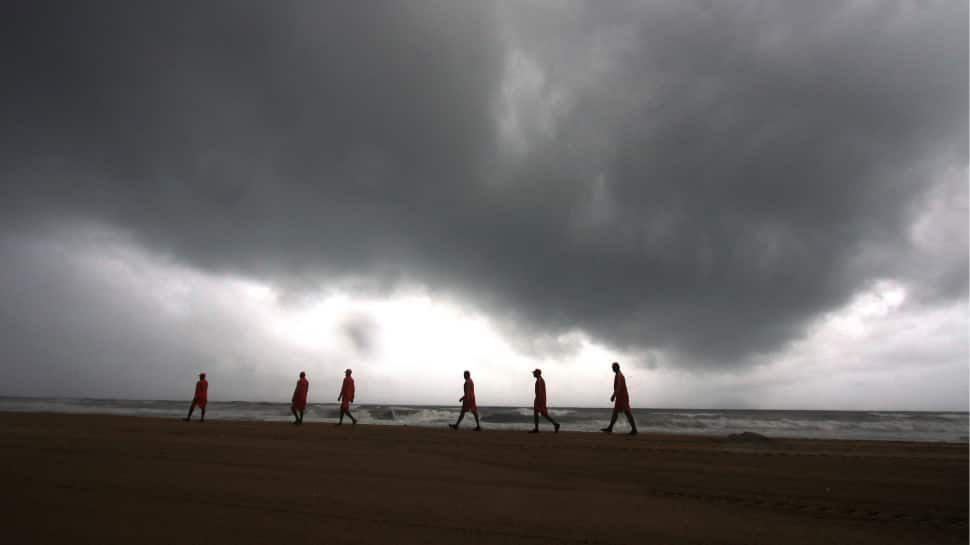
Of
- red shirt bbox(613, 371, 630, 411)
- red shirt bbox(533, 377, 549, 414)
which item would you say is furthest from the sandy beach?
red shirt bbox(533, 377, 549, 414)

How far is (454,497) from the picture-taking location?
15.7ft

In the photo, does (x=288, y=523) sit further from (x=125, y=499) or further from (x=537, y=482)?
(x=537, y=482)

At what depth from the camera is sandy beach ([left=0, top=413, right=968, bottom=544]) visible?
3656 mm

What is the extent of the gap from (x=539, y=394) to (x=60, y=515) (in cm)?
1293

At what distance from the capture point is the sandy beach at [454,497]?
3656 mm

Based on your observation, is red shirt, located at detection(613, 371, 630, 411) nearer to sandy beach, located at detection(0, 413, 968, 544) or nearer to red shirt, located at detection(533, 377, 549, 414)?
red shirt, located at detection(533, 377, 549, 414)

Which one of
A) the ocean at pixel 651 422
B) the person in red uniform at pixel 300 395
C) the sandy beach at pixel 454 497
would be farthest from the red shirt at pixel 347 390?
the sandy beach at pixel 454 497

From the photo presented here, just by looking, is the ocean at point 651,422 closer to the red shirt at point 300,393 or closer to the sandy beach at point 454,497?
the red shirt at point 300,393

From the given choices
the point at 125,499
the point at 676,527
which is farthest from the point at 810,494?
the point at 125,499

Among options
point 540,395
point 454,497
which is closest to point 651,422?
point 540,395

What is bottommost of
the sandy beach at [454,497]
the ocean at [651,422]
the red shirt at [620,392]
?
the ocean at [651,422]

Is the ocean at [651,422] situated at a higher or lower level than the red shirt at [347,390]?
lower

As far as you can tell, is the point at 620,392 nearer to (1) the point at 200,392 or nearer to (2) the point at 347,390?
(2) the point at 347,390

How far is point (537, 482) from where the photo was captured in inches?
228
